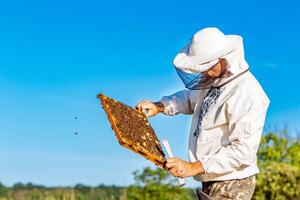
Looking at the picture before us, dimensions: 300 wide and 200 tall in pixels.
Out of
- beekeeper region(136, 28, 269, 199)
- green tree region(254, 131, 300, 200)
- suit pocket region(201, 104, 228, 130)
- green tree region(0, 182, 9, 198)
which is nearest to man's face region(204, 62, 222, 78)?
beekeeper region(136, 28, 269, 199)

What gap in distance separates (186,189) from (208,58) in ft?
20.8

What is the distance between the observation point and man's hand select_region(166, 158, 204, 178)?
4.05m

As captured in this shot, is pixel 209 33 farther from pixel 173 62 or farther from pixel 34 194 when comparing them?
pixel 34 194

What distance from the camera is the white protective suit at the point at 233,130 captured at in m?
4.10

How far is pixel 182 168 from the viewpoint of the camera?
4.05 meters

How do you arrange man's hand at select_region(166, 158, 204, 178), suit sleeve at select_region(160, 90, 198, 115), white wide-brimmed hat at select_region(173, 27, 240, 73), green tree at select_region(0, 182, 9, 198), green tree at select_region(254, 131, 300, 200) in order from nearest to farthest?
1. man's hand at select_region(166, 158, 204, 178)
2. white wide-brimmed hat at select_region(173, 27, 240, 73)
3. suit sleeve at select_region(160, 90, 198, 115)
4. green tree at select_region(254, 131, 300, 200)
5. green tree at select_region(0, 182, 9, 198)

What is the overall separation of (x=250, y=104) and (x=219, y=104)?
20 cm

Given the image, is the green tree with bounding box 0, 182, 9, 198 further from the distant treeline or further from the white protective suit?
the white protective suit

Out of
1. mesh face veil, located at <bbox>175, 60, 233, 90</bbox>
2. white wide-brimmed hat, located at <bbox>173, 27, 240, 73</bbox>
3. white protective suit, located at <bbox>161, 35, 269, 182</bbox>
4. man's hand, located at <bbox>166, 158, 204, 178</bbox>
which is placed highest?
white wide-brimmed hat, located at <bbox>173, 27, 240, 73</bbox>

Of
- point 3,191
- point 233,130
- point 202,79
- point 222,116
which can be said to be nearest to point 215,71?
point 202,79

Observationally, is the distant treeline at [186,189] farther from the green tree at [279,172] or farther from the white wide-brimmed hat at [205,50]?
the white wide-brimmed hat at [205,50]

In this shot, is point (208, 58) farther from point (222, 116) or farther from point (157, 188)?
point (157, 188)

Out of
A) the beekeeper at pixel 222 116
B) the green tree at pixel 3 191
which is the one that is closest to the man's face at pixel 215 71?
the beekeeper at pixel 222 116

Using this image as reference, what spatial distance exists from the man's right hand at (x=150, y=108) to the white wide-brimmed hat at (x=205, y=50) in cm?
59
